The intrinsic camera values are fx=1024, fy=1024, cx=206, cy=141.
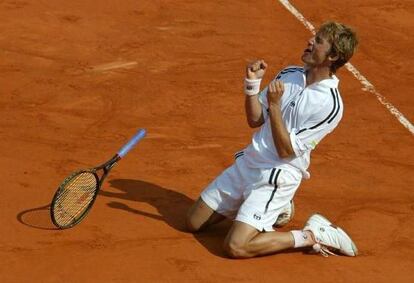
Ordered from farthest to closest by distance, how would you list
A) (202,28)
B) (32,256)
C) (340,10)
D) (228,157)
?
(340,10)
(202,28)
(228,157)
(32,256)

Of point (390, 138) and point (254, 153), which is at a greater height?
point (254, 153)

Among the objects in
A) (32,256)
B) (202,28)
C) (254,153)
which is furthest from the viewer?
(202,28)

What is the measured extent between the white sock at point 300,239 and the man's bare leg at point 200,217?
2.38ft

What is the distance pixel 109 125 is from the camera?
10.5 m

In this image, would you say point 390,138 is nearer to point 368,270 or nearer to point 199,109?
point 199,109

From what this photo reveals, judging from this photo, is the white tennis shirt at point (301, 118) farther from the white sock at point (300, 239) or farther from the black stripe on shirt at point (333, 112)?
the white sock at point (300, 239)

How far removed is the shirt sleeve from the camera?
820 centimetres

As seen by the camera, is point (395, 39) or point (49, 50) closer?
point (49, 50)

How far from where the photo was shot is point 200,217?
8562mm

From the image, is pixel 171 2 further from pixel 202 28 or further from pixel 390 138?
pixel 390 138

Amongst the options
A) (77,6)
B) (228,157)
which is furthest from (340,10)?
(228,157)

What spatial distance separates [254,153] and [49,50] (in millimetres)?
4536

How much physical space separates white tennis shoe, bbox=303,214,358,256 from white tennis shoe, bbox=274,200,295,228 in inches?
10.4

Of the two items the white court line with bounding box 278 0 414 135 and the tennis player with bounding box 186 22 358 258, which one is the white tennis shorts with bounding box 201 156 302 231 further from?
the white court line with bounding box 278 0 414 135
